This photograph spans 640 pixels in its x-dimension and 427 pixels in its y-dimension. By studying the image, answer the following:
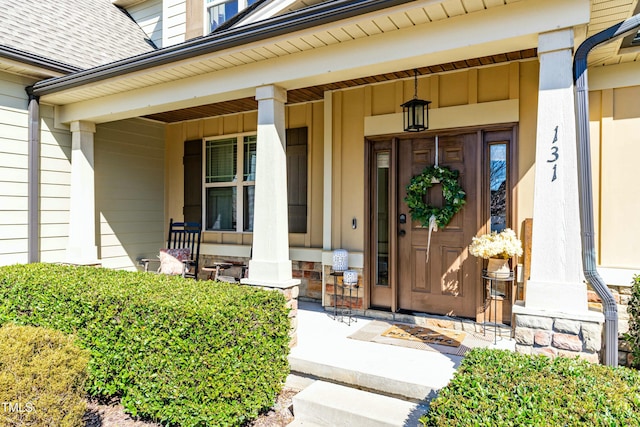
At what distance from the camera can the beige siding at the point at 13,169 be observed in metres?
4.64

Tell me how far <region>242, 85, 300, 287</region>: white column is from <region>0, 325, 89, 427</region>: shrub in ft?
5.09

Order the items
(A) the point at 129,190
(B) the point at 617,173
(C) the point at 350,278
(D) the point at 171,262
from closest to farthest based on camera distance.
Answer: (B) the point at 617,173 → (C) the point at 350,278 → (D) the point at 171,262 → (A) the point at 129,190

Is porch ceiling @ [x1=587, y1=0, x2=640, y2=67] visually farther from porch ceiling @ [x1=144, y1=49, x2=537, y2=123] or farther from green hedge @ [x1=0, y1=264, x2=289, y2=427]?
green hedge @ [x1=0, y1=264, x2=289, y2=427]

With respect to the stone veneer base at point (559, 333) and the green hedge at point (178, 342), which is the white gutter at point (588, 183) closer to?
the stone veneer base at point (559, 333)

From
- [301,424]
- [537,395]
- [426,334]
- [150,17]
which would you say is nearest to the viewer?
[537,395]

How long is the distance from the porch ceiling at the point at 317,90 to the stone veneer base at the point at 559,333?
7.96 ft

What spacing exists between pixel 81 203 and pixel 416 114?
13.9 feet

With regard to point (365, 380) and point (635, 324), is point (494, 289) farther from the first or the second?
point (365, 380)

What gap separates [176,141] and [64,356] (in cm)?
471

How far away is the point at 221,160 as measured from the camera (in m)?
6.26

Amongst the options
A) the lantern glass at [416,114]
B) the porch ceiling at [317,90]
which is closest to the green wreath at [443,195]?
the lantern glass at [416,114]

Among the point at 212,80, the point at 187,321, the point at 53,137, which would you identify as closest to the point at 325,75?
the point at 212,80

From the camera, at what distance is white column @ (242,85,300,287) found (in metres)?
3.68

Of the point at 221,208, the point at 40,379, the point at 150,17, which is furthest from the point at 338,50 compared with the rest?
the point at 150,17
